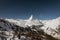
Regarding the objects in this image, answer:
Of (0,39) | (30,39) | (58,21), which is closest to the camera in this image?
(0,39)

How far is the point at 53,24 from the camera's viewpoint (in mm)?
59219

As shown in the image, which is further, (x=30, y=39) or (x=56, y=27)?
(x=56, y=27)

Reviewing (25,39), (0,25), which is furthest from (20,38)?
(0,25)

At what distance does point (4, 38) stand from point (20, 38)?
221 cm

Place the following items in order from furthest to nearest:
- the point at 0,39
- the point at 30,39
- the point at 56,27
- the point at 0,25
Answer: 1. the point at 56,27
2. the point at 0,25
3. the point at 30,39
4. the point at 0,39

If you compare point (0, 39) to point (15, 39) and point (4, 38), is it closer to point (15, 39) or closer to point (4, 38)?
point (4, 38)

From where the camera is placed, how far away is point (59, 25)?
57.8 m

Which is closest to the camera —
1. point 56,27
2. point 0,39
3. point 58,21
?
point 0,39

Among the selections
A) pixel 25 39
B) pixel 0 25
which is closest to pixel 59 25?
pixel 0 25

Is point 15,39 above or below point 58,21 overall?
below

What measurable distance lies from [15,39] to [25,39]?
141 centimetres

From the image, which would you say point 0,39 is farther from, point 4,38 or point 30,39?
point 30,39

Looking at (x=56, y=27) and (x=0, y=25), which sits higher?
(x=56, y=27)

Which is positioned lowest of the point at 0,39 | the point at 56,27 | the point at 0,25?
the point at 0,39
